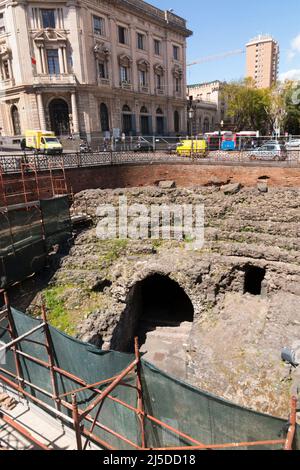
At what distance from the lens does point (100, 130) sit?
35.7 metres

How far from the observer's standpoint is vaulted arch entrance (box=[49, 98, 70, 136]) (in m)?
33.7

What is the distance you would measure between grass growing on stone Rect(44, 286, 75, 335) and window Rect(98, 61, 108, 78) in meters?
30.6

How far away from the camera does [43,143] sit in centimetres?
2470

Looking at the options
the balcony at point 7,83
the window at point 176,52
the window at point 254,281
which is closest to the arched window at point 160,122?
the window at point 176,52

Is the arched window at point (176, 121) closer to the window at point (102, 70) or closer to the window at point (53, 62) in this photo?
the window at point (102, 70)

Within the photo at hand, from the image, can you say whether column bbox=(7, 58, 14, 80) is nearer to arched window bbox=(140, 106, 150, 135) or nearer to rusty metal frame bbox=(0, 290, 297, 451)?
arched window bbox=(140, 106, 150, 135)

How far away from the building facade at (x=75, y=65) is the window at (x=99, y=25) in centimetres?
9

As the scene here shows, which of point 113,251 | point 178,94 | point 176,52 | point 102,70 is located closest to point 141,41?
point 176,52

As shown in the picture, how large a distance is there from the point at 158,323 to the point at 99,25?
3407 cm

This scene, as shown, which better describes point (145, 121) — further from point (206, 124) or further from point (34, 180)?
point (34, 180)

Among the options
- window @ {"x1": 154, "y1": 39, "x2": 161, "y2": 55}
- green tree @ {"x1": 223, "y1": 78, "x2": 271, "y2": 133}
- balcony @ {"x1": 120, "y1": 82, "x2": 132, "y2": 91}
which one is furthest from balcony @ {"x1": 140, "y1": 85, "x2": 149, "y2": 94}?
green tree @ {"x1": 223, "y1": 78, "x2": 271, "y2": 133}

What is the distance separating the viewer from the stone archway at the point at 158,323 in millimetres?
10414
